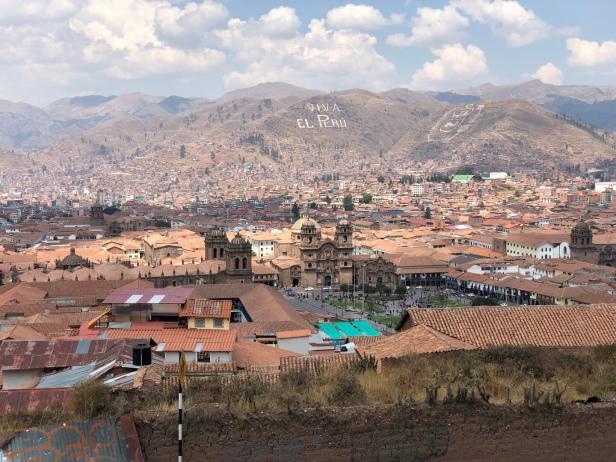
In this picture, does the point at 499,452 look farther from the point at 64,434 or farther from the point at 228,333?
the point at 228,333

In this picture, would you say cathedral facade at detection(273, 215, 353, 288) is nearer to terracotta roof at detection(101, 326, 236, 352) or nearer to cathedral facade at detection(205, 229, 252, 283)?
cathedral facade at detection(205, 229, 252, 283)

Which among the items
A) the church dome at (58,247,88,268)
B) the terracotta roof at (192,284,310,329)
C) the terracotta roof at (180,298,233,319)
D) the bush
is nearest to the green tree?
the church dome at (58,247,88,268)

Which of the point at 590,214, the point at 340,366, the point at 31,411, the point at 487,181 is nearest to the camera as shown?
the point at 31,411

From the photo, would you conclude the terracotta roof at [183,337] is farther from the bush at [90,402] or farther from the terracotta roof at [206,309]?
the bush at [90,402]

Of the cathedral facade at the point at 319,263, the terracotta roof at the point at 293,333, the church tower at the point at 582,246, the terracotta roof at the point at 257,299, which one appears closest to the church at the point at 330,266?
the cathedral facade at the point at 319,263

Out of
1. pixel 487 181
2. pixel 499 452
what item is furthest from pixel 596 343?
pixel 487 181
